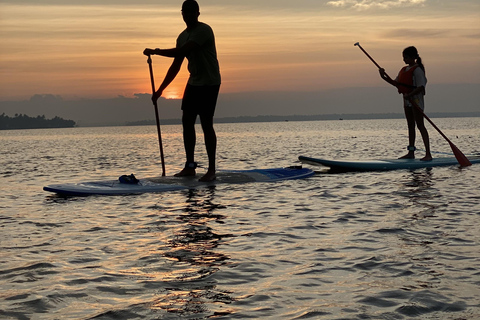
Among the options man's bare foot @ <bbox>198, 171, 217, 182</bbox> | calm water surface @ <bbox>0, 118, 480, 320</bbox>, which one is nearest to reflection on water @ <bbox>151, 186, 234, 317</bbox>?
calm water surface @ <bbox>0, 118, 480, 320</bbox>

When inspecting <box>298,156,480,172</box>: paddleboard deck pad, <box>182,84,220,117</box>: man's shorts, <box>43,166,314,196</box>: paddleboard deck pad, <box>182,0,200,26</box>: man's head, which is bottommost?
<box>298,156,480,172</box>: paddleboard deck pad

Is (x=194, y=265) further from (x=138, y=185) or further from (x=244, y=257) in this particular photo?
(x=138, y=185)

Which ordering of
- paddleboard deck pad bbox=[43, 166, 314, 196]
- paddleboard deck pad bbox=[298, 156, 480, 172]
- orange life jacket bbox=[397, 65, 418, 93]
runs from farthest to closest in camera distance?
1. paddleboard deck pad bbox=[298, 156, 480, 172]
2. orange life jacket bbox=[397, 65, 418, 93]
3. paddleboard deck pad bbox=[43, 166, 314, 196]

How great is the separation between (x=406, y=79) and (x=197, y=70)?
5226mm

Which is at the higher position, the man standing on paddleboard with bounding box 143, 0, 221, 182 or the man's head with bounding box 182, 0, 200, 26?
the man's head with bounding box 182, 0, 200, 26

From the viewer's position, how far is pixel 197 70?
9.20m

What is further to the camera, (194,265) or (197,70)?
(197,70)

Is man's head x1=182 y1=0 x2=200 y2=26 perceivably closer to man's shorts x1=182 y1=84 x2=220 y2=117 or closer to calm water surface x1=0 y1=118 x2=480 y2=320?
man's shorts x1=182 y1=84 x2=220 y2=117

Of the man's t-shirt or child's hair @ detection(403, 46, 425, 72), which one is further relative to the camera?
child's hair @ detection(403, 46, 425, 72)

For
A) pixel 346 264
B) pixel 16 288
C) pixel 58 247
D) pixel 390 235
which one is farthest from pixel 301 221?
pixel 16 288

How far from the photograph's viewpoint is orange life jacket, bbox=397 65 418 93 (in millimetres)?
12312

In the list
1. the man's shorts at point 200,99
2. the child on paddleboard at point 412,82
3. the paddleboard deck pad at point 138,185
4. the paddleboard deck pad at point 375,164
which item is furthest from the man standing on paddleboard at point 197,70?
the child on paddleboard at point 412,82

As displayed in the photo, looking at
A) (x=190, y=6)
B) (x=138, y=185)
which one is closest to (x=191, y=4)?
(x=190, y=6)

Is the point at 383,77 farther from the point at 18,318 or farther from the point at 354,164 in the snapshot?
the point at 18,318
